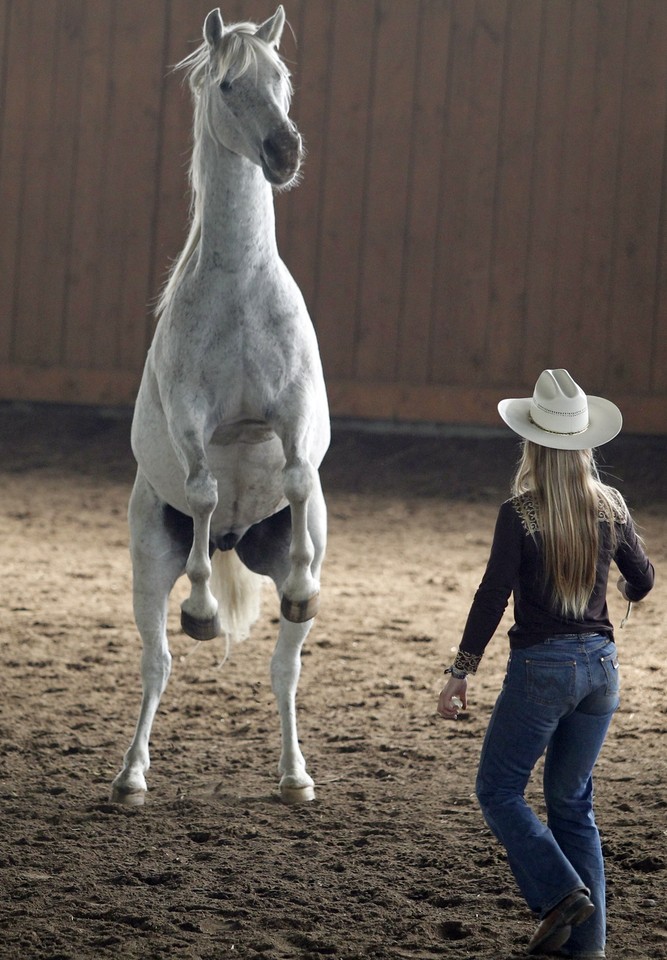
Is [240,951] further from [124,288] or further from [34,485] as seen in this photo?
[124,288]

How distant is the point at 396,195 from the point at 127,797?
720cm

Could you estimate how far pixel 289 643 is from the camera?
141 inches

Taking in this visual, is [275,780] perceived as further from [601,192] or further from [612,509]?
[601,192]

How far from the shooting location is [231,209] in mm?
3150

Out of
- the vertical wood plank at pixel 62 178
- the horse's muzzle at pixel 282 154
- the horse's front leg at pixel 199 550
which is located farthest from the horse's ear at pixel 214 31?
the vertical wood plank at pixel 62 178

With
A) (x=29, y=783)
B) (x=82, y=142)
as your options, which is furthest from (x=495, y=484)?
(x=29, y=783)

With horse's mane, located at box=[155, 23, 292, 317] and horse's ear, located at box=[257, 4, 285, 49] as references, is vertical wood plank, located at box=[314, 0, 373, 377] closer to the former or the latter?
horse's mane, located at box=[155, 23, 292, 317]

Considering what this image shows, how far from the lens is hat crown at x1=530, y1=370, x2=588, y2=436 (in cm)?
241

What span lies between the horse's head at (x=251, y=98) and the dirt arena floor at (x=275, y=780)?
1.79 meters

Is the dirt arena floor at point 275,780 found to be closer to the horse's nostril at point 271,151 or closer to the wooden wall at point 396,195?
the horse's nostril at point 271,151

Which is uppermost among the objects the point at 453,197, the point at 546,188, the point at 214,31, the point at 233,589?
the point at 546,188

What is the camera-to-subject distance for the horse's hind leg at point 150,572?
3.55 metres

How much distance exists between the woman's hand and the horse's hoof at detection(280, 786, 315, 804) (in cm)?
119

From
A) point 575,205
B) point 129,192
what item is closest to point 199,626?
point 575,205
